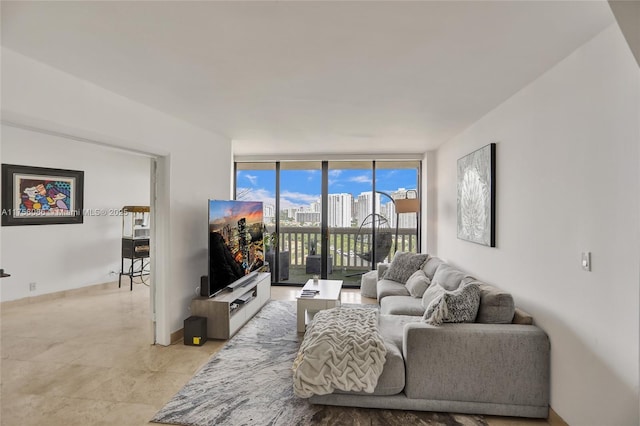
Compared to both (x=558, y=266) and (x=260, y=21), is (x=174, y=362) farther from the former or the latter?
(x=558, y=266)

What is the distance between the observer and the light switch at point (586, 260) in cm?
193

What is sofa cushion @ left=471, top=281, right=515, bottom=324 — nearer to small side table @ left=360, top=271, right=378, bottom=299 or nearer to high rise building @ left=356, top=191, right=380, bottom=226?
small side table @ left=360, top=271, right=378, bottom=299

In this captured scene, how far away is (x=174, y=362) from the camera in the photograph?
3.14 meters

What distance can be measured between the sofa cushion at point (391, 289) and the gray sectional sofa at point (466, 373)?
5.72ft

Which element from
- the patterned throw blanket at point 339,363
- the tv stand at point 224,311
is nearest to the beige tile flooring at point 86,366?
the tv stand at point 224,311

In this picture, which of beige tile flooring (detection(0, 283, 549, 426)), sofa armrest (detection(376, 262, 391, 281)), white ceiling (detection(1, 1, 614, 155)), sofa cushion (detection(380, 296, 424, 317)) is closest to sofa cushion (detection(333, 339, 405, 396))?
beige tile flooring (detection(0, 283, 549, 426))

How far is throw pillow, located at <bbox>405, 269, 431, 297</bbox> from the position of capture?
13.0 ft

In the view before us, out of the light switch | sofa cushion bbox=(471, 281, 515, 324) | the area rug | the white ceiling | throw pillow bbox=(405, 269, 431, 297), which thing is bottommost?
the area rug

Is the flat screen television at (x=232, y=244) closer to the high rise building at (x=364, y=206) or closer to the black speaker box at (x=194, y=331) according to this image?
the black speaker box at (x=194, y=331)

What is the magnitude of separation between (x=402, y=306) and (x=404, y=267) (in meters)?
1.32

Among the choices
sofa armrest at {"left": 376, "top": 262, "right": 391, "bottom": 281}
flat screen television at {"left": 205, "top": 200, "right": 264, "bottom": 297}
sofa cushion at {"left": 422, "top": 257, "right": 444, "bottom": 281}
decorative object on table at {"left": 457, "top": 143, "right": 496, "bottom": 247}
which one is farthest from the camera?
sofa armrest at {"left": 376, "top": 262, "right": 391, "bottom": 281}

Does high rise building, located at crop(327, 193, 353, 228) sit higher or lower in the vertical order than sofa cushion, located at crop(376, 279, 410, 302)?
higher

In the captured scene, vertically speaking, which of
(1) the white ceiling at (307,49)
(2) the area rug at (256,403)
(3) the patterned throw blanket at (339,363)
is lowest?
(2) the area rug at (256,403)

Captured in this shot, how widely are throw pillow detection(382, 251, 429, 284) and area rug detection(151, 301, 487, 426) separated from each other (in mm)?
2032
